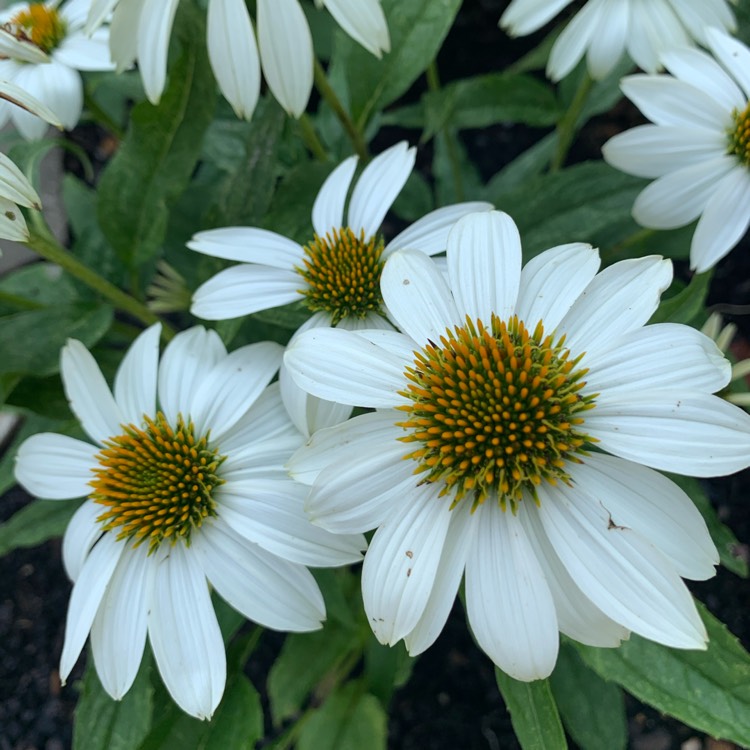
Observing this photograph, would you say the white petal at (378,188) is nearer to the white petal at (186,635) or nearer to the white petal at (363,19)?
the white petal at (363,19)

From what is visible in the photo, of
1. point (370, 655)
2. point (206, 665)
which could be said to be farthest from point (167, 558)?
point (370, 655)

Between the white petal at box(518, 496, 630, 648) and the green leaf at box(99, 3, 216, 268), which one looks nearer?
the white petal at box(518, 496, 630, 648)

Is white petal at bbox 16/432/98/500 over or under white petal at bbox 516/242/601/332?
under

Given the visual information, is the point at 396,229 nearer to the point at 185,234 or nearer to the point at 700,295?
the point at 185,234

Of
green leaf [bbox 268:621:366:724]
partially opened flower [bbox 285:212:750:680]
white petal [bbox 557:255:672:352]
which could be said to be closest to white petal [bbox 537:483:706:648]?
partially opened flower [bbox 285:212:750:680]

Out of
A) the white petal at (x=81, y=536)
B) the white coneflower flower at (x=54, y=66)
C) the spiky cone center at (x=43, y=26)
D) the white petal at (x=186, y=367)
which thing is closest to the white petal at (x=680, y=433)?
the white petal at (x=186, y=367)

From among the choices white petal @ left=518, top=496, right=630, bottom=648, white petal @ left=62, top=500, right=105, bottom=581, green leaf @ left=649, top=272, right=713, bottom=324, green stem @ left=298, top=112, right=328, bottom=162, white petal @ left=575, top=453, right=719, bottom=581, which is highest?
green stem @ left=298, top=112, right=328, bottom=162

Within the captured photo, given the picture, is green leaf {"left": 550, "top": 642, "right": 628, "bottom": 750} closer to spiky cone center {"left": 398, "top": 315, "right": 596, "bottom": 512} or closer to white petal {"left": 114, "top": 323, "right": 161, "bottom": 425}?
spiky cone center {"left": 398, "top": 315, "right": 596, "bottom": 512}
